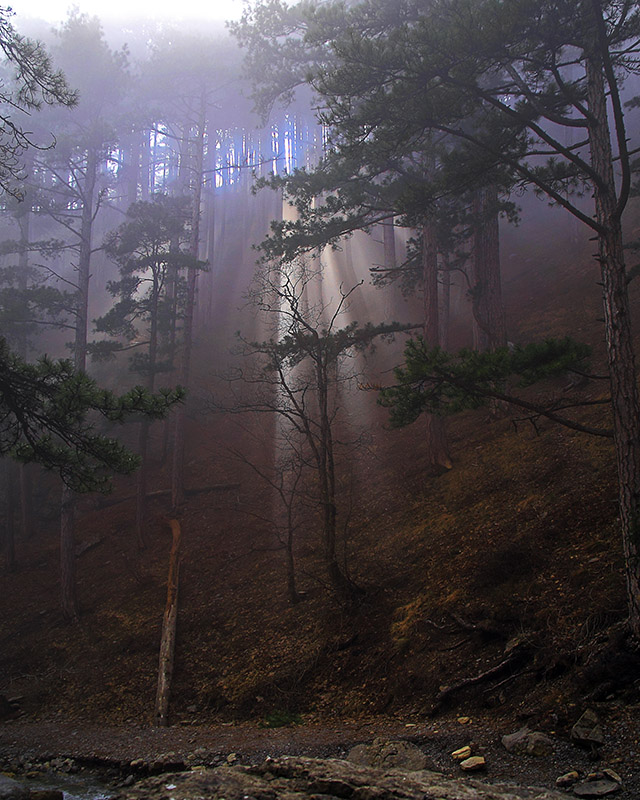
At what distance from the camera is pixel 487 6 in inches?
276

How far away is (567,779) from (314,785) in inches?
81.0

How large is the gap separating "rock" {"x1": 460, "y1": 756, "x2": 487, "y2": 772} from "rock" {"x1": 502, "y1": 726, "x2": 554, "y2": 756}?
0.32 meters

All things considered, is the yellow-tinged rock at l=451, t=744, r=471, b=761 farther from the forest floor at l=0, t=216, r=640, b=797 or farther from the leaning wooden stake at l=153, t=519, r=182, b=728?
the leaning wooden stake at l=153, t=519, r=182, b=728

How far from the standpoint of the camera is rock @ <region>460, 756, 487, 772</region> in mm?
4547

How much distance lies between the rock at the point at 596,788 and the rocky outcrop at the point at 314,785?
0.15 metres

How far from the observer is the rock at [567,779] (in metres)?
4.03

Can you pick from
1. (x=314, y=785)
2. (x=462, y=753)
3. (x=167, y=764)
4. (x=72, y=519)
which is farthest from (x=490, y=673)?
(x=72, y=519)

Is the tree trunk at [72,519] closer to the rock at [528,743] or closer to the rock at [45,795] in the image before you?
the rock at [45,795]

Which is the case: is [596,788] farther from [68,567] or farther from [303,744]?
[68,567]

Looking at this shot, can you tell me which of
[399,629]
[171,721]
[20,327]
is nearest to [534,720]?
[399,629]

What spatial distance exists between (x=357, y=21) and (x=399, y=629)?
1331cm

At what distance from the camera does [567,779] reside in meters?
4.06

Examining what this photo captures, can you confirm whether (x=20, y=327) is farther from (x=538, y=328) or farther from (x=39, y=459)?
(x=538, y=328)

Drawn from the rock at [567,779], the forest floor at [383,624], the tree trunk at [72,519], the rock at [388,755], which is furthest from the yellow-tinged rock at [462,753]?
the tree trunk at [72,519]
